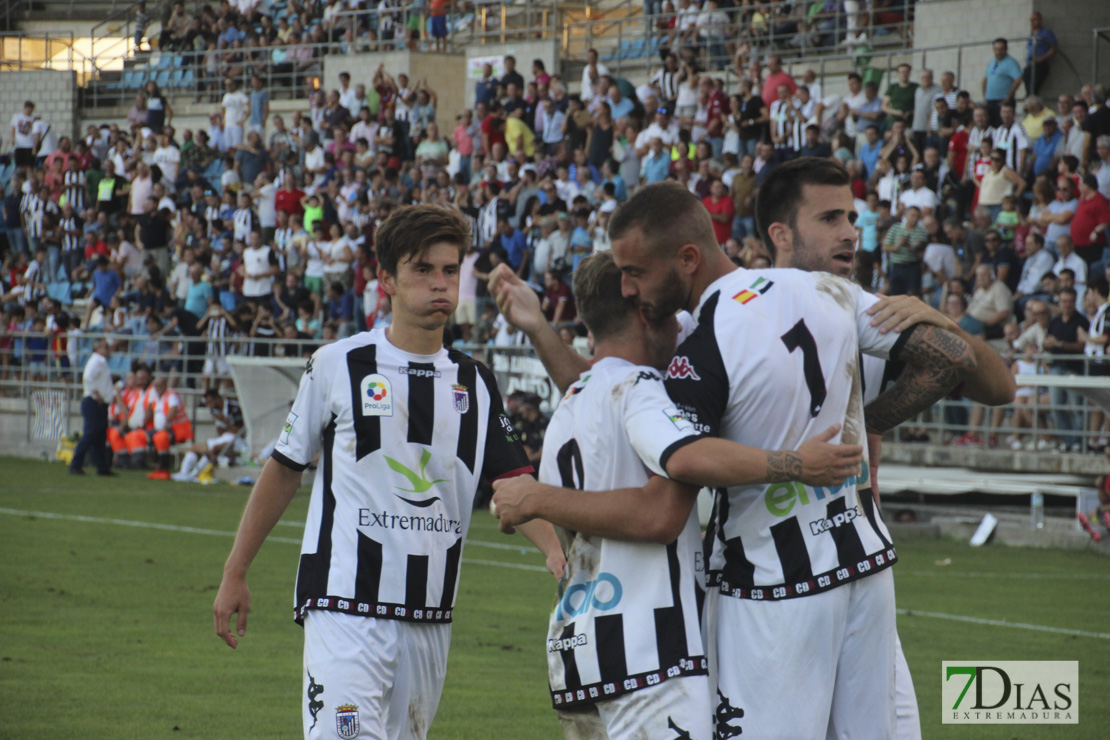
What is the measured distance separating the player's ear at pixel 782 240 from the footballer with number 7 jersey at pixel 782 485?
0.30 metres

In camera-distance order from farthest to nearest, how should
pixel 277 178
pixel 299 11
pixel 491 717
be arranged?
pixel 299 11
pixel 277 178
pixel 491 717

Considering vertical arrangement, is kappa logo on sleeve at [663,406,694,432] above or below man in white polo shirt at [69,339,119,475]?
above

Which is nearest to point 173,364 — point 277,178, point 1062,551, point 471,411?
point 277,178

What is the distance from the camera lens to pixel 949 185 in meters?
18.1

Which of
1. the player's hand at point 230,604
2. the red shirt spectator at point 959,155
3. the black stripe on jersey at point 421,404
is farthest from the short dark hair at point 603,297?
the red shirt spectator at point 959,155

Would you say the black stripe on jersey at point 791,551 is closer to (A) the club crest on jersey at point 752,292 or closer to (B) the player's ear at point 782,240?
(A) the club crest on jersey at point 752,292

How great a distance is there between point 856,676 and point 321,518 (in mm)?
1878

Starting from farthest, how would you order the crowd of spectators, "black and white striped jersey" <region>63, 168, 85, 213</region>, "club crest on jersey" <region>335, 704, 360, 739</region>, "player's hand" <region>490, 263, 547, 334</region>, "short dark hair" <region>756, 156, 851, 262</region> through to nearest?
"black and white striped jersey" <region>63, 168, 85, 213</region>
the crowd of spectators
"club crest on jersey" <region>335, 704, 360, 739</region>
"player's hand" <region>490, 263, 547, 334</region>
"short dark hair" <region>756, 156, 851, 262</region>

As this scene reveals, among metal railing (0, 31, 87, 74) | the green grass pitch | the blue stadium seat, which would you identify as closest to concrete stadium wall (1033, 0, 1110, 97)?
the green grass pitch

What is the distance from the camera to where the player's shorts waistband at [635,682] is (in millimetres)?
3498

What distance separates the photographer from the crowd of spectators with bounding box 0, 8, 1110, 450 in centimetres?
1667

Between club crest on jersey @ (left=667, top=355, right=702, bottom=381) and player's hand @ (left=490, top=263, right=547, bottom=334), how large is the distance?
2.03 ft

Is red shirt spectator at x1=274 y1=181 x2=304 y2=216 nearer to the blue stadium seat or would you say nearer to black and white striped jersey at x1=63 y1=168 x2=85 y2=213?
black and white striped jersey at x1=63 y1=168 x2=85 y2=213

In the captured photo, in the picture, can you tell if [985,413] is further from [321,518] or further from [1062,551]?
[321,518]
